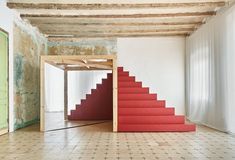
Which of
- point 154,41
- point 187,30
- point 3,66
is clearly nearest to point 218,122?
point 187,30

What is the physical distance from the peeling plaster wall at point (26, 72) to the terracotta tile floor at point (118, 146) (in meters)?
1.26

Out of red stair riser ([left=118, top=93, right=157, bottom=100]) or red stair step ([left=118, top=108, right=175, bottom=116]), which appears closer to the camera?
red stair step ([left=118, top=108, right=175, bottom=116])

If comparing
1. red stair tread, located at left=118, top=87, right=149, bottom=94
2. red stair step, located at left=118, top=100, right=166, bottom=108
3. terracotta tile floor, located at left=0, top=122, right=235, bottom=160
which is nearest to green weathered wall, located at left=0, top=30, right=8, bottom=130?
terracotta tile floor, located at left=0, top=122, right=235, bottom=160

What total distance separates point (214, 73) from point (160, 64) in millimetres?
3522

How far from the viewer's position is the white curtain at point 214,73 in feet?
22.1

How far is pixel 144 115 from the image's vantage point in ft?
25.5

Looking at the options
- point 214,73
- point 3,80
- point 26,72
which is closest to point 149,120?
point 214,73

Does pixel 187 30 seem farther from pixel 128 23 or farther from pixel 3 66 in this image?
pixel 3 66

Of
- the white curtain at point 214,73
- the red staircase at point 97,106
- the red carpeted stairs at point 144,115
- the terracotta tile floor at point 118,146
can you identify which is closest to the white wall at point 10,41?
the terracotta tile floor at point 118,146

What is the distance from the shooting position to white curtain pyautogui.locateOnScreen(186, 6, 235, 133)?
674 centimetres

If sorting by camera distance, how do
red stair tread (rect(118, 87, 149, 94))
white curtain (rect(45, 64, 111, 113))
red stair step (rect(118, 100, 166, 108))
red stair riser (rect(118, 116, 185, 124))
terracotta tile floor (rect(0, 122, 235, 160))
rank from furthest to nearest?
white curtain (rect(45, 64, 111, 113)) < red stair tread (rect(118, 87, 149, 94)) < red stair step (rect(118, 100, 166, 108)) < red stair riser (rect(118, 116, 185, 124)) < terracotta tile floor (rect(0, 122, 235, 160))

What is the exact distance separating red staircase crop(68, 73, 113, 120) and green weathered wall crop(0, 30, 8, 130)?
12.9 feet

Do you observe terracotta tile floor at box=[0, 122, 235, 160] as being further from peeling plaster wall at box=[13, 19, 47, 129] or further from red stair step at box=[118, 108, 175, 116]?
peeling plaster wall at box=[13, 19, 47, 129]

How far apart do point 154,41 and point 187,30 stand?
1.47 meters
